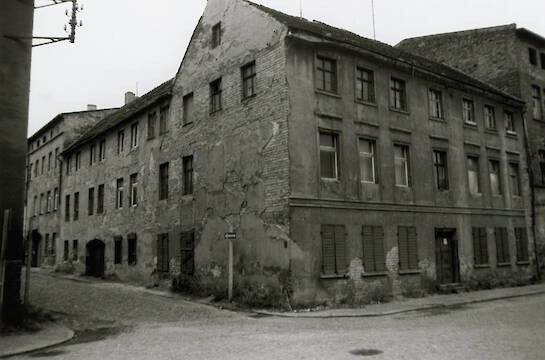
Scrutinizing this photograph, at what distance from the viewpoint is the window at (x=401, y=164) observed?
17562mm

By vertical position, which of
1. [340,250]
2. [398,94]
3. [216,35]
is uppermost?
[216,35]

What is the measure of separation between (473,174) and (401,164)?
4830 millimetres

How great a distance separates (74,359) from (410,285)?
468 inches

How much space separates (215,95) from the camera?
60.9ft

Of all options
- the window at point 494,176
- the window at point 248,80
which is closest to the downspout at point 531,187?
the window at point 494,176

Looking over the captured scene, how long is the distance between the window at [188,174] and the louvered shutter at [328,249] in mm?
6694

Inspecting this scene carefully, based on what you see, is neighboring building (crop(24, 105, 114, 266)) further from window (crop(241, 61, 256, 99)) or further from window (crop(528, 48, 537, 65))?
window (crop(528, 48, 537, 65))

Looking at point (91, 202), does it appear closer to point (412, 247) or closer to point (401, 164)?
point (401, 164)

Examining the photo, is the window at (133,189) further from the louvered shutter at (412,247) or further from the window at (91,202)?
the louvered shutter at (412,247)

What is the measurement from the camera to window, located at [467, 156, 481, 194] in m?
20.5

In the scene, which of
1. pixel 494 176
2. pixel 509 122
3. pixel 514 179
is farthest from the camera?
pixel 509 122

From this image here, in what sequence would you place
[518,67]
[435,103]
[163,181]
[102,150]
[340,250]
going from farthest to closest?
[102,150]
[518,67]
[163,181]
[435,103]
[340,250]

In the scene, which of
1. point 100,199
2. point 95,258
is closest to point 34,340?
point 95,258

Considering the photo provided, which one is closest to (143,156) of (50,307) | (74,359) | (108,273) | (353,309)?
(108,273)
